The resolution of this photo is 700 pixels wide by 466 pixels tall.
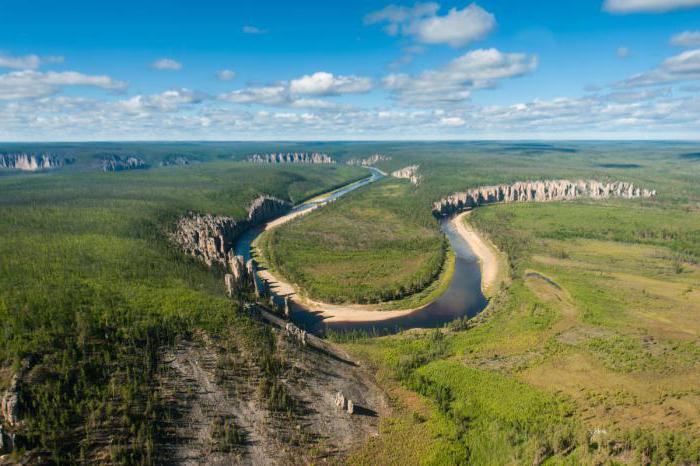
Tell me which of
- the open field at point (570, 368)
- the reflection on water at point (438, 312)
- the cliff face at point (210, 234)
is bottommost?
the reflection on water at point (438, 312)

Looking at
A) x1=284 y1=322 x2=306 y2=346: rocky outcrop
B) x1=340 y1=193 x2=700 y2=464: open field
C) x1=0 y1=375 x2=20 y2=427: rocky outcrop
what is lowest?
x1=340 y1=193 x2=700 y2=464: open field

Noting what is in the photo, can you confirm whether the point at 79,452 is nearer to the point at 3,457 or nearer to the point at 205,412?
the point at 3,457

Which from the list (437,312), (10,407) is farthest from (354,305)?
(10,407)

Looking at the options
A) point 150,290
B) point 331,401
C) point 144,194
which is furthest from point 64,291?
point 144,194

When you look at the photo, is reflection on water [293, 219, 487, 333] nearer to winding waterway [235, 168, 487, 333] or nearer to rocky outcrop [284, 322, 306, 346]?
winding waterway [235, 168, 487, 333]

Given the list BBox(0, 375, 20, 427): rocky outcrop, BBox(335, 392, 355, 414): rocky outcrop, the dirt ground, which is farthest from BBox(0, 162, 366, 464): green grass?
BBox(335, 392, 355, 414): rocky outcrop

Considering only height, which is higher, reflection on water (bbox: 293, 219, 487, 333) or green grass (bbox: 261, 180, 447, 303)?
green grass (bbox: 261, 180, 447, 303)

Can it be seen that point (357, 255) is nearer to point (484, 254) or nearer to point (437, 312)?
point (437, 312)

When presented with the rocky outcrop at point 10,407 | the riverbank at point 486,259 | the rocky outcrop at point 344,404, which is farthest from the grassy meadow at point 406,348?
the riverbank at point 486,259

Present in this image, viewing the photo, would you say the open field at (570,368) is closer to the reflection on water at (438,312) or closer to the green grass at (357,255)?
the reflection on water at (438,312)
